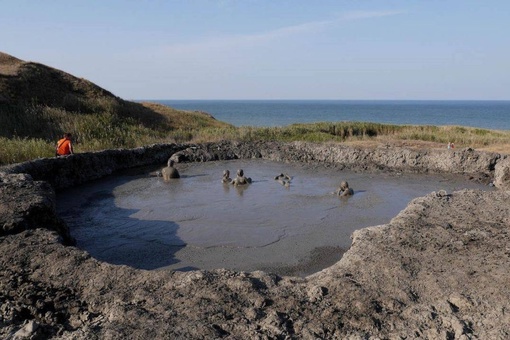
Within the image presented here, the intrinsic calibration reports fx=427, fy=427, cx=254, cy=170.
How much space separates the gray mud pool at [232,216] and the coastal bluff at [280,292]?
1043mm

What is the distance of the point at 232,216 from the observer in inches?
336

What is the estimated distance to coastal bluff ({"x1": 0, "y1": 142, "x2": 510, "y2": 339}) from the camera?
149 inches

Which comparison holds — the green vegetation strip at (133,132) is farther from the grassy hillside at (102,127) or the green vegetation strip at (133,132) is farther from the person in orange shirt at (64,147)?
the person in orange shirt at (64,147)

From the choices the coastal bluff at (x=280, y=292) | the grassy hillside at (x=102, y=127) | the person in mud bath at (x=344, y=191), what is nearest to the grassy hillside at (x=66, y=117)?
the grassy hillside at (x=102, y=127)

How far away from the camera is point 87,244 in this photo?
23.0 feet

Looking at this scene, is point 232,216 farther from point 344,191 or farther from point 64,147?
point 64,147

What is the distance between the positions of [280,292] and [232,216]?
4214mm

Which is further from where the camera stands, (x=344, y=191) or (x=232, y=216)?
(x=344, y=191)

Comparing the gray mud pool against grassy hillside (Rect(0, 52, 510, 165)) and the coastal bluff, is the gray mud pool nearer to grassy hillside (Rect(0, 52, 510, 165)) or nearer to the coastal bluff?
the coastal bluff

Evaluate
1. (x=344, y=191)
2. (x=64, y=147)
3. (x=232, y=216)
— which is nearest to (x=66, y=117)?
(x=64, y=147)

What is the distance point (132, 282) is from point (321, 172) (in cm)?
932

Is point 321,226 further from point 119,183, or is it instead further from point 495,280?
point 119,183

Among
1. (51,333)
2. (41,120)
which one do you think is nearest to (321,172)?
(51,333)

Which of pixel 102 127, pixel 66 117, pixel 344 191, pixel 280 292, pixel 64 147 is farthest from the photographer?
pixel 66 117
